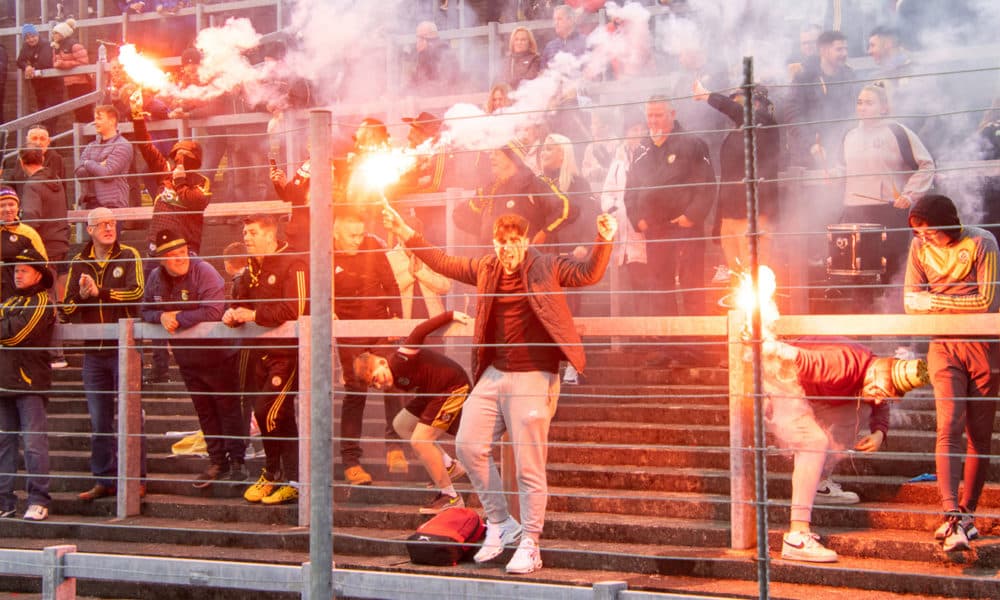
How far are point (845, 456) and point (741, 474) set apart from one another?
95 cm

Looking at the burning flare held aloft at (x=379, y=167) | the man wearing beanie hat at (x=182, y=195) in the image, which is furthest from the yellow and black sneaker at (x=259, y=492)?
the man wearing beanie hat at (x=182, y=195)

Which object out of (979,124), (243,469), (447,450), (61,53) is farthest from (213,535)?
(61,53)

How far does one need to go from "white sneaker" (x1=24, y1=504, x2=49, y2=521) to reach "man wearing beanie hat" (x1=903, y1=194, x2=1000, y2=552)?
5.32 m

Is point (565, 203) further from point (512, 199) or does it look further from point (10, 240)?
point (10, 240)

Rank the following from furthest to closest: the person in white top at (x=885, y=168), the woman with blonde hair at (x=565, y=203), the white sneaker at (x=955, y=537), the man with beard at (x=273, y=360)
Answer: the woman with blonde hair at (x=565, y=203)
the person in white top at (x=885, y=168)
the man with beard at (x=273, y=360)
the white sneaker at (x=955, y=537)

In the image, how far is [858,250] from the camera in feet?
26.7

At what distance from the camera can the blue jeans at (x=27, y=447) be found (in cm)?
772

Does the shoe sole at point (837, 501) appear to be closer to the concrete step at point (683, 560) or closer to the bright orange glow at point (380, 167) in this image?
the concrete step at point (683, 560)

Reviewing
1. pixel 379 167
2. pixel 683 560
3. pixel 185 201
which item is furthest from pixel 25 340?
pixel 683 560

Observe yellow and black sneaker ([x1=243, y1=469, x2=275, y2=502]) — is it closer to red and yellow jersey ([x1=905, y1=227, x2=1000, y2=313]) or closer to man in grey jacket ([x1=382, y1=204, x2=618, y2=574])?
man in grey jacket ([x1=382, y1=204, x2=618, y2=574])

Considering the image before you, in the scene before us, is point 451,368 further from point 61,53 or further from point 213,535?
point 61,53

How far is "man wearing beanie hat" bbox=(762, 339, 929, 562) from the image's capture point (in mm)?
5703

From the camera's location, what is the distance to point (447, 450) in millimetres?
8055

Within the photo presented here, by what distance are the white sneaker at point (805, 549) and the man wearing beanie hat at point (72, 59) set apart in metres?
11.2
